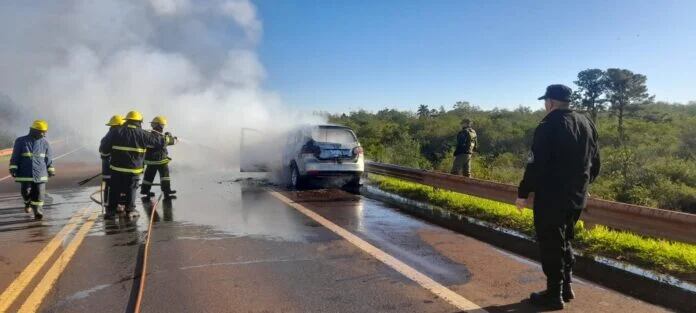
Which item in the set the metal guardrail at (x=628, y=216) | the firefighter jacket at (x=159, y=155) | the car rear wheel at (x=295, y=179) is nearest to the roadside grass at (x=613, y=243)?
the metal guardrail at (x=628, y=216)

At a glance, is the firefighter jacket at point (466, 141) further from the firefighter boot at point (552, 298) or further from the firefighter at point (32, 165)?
the firefighter at point (32, 165)

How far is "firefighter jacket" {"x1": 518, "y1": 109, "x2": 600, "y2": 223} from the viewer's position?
13.5 feet

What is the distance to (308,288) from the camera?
4.62m

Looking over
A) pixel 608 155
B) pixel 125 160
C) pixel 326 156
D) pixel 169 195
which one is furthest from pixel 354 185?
pixel 608 155

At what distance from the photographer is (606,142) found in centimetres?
3697

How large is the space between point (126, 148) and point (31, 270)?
133 inches

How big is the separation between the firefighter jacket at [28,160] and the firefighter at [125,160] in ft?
3.42

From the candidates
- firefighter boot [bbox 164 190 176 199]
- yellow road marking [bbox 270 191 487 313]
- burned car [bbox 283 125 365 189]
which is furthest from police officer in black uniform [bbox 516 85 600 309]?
firefighter boot [bbox 164 190 176 199]

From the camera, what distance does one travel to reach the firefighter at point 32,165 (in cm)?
817

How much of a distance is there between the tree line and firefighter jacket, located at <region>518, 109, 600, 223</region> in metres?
0.29

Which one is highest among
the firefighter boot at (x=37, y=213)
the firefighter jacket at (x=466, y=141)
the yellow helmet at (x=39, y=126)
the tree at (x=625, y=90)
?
the tree at (x=625, y=90)

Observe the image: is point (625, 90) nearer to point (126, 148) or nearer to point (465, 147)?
point (465, 147)

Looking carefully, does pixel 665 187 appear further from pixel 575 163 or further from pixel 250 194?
pixel 575 163

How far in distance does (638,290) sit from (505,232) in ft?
8.15
